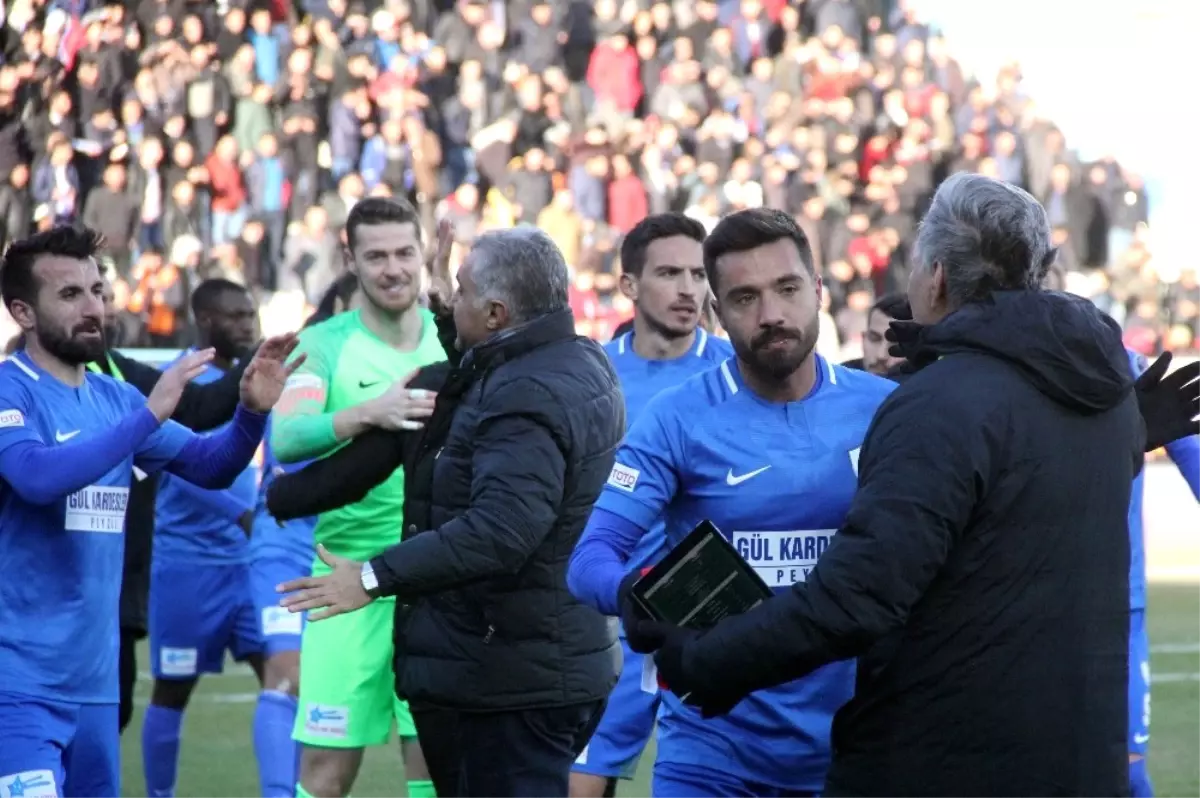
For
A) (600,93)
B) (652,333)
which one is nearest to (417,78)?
(600,93)

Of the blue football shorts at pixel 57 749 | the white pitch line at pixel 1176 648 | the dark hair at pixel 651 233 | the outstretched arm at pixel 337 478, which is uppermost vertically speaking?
the dark hair at pixel 651 233

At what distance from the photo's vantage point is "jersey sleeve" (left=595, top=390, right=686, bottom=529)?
165 inches

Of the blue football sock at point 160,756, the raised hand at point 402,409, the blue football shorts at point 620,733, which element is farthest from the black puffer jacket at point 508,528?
the blue football sock at point 160,756

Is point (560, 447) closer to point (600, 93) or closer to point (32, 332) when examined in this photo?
point (32, 332)

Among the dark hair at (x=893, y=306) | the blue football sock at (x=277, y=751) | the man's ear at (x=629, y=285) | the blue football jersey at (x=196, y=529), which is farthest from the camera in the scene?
the blue football jersey at (x=196, y=529)

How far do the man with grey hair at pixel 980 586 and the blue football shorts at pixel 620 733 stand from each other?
3.37 meters

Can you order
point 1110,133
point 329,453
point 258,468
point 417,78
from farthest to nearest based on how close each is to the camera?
point 1110,133, point 417,78, point 258,468, point 329,453

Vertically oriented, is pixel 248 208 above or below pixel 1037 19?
below

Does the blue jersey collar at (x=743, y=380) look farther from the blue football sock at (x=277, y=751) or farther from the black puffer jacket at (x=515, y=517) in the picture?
the blue football sock at (x=277, y=751)

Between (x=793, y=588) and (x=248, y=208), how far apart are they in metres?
16.5

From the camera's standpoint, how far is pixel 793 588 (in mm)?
3109

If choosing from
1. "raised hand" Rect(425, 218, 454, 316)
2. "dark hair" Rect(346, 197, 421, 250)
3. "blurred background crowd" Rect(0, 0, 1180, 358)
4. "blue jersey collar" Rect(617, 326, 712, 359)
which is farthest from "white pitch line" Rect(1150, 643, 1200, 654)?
"raised hand" Rect(425, 218, 454, 316)

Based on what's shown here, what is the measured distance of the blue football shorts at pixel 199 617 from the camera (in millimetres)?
8820

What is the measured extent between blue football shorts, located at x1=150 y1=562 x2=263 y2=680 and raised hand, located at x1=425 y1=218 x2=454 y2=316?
3.47 m
